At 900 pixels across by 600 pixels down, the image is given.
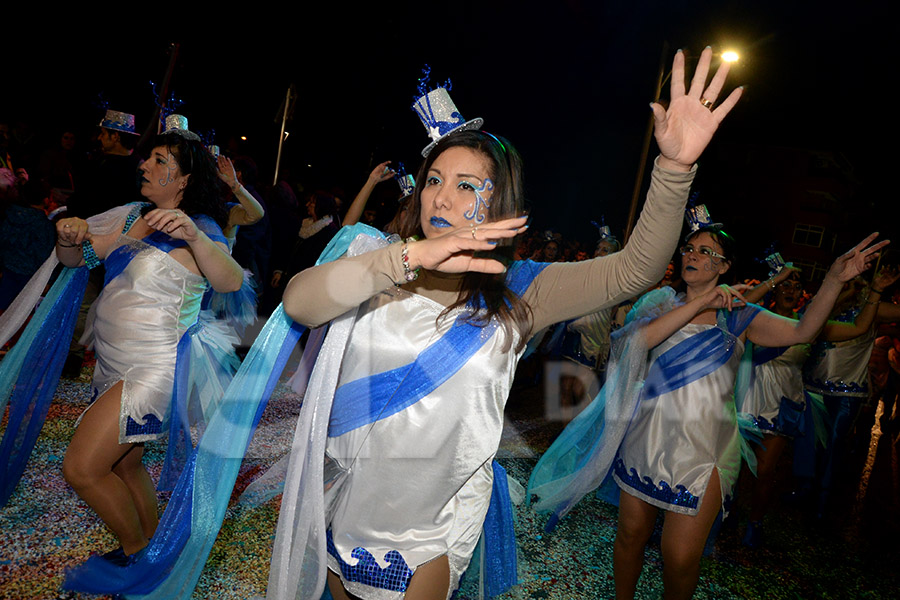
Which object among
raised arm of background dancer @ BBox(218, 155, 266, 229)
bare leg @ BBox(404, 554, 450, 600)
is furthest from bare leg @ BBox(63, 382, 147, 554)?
raised arm of background dancer @ BBox(218, 155, 266, 229)

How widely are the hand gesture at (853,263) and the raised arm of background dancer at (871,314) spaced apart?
82.0 inches

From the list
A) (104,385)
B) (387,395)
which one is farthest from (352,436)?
(104,385)

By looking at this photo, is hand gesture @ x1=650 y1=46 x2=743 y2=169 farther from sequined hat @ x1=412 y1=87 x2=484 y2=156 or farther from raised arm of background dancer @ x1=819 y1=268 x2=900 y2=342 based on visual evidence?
raised arm of background dancer @ x1=819 y1=268 x2=900 y2=342

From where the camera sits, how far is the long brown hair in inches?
66.8

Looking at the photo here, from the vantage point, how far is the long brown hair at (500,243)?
170 cm

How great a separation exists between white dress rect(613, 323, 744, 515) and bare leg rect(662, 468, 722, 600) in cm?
5

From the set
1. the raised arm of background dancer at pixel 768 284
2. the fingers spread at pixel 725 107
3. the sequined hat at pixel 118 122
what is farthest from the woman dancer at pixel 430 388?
the sequined hat at pixel 118 122

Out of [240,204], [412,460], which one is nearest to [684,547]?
[412,460]

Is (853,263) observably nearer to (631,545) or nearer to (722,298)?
(722,298)

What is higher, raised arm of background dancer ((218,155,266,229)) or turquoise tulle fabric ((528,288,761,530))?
raised arm of background dancer ((218,155,266,229))

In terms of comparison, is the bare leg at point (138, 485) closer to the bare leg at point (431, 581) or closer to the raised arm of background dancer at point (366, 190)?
the bare leg at point (431, 581)

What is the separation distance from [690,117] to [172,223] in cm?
203

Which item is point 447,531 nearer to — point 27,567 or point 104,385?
point 104,385

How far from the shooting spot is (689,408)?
3.02 m
